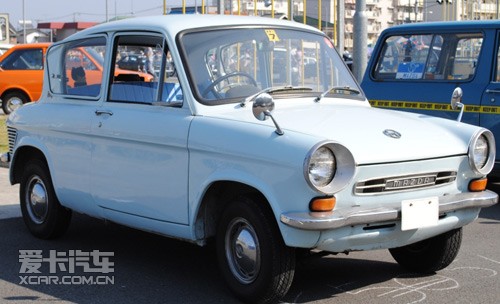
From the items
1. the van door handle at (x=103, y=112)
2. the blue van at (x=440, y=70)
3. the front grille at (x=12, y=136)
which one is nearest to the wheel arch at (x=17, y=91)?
the blue van at (x=440, y=70)

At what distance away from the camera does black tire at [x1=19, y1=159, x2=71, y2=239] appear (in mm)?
6805

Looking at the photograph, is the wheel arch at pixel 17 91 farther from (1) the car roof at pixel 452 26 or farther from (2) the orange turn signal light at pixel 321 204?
(2) the orange turn signal light at pixel 321 204

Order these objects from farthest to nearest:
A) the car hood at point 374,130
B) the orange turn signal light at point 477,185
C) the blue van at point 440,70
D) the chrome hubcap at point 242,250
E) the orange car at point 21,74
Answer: the orange car at point 21,74, the blue van at point 440,70, the orange turn signal light at point 477,185, the chrome hubcap at point 242,250, the car hood at point 374,130

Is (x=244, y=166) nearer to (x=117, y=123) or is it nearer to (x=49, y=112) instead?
(x=117, y=123)

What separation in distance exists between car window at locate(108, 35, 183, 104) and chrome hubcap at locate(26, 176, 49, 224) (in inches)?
48.6

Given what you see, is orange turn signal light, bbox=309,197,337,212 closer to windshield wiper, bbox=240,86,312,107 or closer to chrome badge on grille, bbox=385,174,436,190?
chrome badge on grille, bbox=385,174,436,190

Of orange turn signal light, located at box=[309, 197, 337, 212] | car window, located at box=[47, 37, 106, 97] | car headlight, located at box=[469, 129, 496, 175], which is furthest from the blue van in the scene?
orange turn signal light, located at box=[309, 197, 337, 212]

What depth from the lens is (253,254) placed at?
4.98 meters

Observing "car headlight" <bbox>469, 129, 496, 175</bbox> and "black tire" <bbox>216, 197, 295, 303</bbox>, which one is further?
"car headlight" <bbox>469, 129, 496, 175</bbox>

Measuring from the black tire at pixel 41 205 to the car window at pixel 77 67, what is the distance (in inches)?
27.2

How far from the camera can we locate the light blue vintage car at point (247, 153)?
473 centimetres

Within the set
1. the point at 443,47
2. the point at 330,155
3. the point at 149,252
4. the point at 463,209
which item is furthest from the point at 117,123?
the point at 443,47

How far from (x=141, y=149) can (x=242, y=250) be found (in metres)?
1.11

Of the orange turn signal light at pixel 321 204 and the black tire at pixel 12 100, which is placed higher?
the orange turn signal light at pixel 321 204
